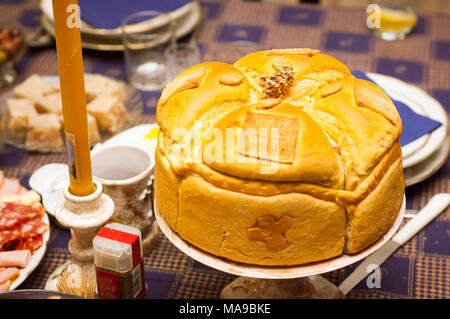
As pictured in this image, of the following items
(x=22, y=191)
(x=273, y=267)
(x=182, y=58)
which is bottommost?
(x=22, y=191)

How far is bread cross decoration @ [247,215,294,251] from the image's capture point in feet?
3.22

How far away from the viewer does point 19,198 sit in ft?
4.79

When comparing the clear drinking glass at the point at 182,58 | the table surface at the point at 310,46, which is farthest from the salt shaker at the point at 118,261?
the clear drinking glass at the point at 182,58

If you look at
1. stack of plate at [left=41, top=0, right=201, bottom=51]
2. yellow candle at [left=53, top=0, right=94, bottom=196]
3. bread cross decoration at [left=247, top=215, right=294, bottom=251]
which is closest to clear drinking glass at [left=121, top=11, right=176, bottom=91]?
stack of plate at [left=41, top=0, right=201, bottom=51]

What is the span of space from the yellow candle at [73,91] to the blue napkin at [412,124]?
84 centimetres

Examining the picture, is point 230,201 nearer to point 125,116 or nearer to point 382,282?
point 382,282

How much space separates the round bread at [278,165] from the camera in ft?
3.19

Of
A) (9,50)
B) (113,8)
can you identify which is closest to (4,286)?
(9,50)

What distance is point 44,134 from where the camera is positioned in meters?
1.70

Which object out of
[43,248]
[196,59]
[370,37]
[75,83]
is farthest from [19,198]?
[370,37]

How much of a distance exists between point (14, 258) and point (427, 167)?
1052mm

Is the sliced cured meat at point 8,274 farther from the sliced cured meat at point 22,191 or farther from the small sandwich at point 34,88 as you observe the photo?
the small sandwich at point 34,88

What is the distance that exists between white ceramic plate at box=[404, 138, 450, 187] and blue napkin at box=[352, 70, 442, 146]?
0.08m

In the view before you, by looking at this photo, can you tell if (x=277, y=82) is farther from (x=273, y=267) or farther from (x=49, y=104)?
(x=49, y=104)
